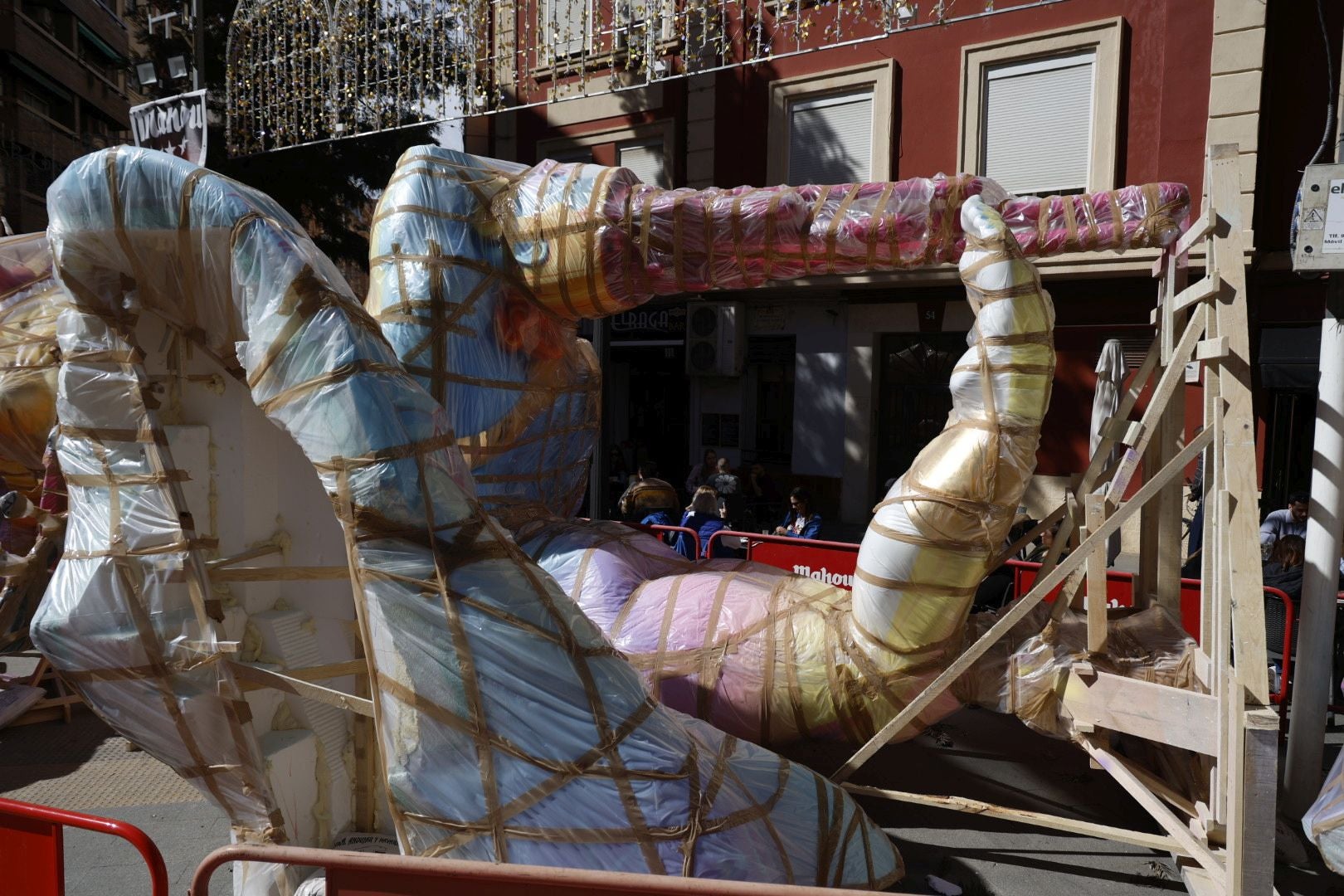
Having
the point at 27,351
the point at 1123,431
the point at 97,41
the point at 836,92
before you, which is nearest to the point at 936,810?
the point at 1123,431

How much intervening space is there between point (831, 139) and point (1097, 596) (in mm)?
9721

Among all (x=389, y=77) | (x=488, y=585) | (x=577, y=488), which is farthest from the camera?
(x=389, y=77)

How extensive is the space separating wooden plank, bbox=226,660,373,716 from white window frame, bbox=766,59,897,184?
1034 centimetres

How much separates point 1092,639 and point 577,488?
10.1 feet

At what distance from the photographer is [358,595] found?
100 inches

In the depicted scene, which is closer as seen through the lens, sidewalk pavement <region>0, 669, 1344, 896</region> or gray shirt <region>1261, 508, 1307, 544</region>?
sidewalk pavement <region>0, 669, 1344, 896</region>

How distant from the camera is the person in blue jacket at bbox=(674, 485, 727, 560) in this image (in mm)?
7457

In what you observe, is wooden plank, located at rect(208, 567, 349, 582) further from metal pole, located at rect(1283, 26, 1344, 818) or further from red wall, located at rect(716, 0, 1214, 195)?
red wall, located at rect(716, 0, 1214, 195)

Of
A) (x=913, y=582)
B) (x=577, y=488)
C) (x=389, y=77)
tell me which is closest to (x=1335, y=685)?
(x=913, y=582)

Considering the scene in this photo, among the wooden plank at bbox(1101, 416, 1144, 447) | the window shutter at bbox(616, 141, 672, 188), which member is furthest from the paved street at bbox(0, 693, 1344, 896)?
the window shutter at bbox(616, 141, 672, 188)

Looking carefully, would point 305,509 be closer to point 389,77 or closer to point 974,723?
point 974,723

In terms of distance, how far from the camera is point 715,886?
2080 mm

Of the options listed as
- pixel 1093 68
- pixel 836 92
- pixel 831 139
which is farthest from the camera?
pixel 831 139

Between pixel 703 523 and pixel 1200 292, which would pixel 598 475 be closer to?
pixel 703 523
